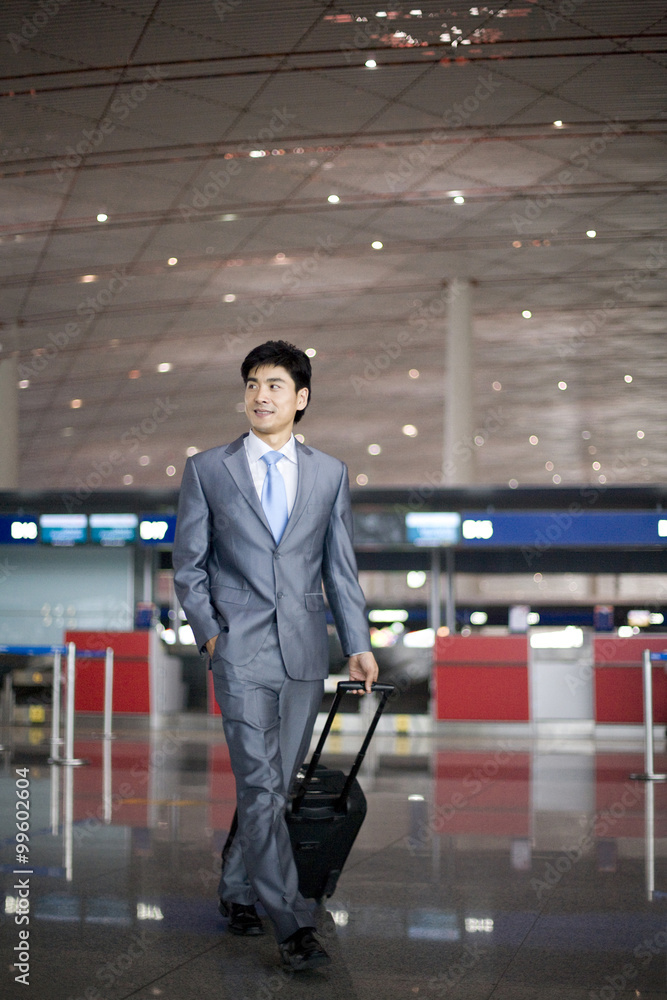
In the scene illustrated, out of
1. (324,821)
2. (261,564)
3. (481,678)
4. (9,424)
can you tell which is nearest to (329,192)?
(481,678)

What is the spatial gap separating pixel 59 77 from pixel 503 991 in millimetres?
10452

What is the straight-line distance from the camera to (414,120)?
1216cm

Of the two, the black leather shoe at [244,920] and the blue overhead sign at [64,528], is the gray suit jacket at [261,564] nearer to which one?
the black leather shoe at [244,920]

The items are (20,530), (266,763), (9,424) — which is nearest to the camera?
(266,763)

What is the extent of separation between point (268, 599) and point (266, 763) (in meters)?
0.50

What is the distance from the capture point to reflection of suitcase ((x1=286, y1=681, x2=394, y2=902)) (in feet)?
11.4

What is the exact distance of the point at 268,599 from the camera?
3.32m

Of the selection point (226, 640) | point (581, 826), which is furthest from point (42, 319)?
point (226, 640)

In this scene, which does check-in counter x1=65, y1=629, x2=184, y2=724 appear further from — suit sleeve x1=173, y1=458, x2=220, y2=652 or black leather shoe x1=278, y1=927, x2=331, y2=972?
black leather shoe x1=278, y1=927, x2=331, y2=972

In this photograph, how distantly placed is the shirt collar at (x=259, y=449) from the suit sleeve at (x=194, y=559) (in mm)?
199

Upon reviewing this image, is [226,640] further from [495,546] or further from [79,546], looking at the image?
[79,546]

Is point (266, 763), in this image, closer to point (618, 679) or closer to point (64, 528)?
point (618, 679)

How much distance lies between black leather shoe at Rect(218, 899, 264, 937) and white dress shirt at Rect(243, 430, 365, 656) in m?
1.32

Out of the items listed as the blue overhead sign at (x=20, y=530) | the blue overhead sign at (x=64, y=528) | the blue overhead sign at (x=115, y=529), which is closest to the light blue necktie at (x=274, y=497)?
the blue overhead sign at (x=115, y=529)
